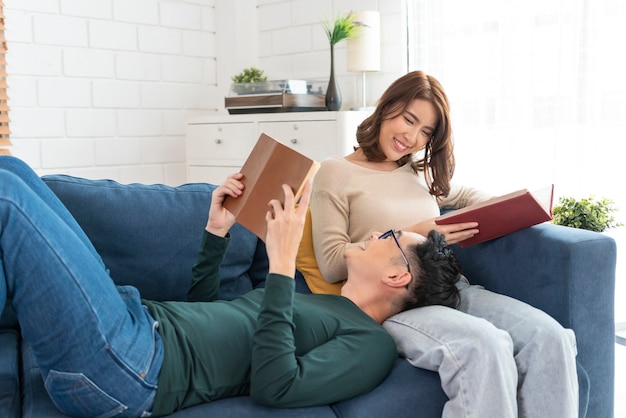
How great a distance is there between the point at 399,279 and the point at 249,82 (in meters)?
2.33

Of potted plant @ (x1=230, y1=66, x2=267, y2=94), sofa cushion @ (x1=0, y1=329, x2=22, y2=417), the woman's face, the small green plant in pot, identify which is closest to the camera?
sofa cushion @ (x1=0, y1=329, x2=22, y2=417)

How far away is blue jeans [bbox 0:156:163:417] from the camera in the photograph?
140cm

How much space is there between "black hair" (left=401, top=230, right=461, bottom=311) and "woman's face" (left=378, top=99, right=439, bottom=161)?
0.51 metres

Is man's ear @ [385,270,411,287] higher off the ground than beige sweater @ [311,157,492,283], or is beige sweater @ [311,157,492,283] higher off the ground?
beige sweater @ [311,157,492,283]

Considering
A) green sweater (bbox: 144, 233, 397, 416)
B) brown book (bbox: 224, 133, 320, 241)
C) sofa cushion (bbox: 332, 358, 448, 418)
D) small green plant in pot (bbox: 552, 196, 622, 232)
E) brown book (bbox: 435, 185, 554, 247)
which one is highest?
brown book (bbox: 224, 133, 320, 241)

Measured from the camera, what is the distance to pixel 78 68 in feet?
12.6

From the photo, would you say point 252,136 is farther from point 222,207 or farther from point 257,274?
point 222,207

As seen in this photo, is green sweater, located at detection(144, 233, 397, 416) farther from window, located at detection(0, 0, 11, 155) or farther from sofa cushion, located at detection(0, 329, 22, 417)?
window, located at detection(0, 0, 11, 155)

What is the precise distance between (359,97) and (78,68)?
5.00ft

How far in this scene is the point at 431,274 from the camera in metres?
1.84

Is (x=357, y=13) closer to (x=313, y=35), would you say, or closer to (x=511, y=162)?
(x=313, y=35)

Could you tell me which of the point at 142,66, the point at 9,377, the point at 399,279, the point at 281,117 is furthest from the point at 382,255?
the point at 142,66

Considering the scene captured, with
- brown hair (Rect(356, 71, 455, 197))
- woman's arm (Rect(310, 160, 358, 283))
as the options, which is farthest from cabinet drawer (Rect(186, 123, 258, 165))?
woman's arm (Rect(310, 160, 358, 283))

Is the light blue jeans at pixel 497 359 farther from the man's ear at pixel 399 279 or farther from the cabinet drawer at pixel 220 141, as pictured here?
the cabinet drawer at pixel 220 141
